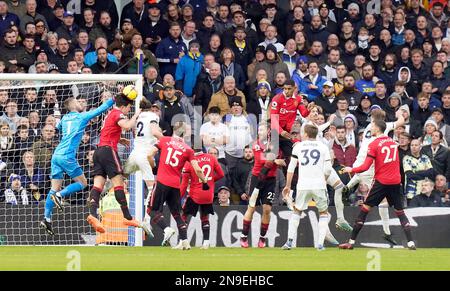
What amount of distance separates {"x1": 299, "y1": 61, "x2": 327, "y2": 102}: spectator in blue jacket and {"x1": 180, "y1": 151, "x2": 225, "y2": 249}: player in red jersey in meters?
5.34

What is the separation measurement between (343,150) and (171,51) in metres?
4.51

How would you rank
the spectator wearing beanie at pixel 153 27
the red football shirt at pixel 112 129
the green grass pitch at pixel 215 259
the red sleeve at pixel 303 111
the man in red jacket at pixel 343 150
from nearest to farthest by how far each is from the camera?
the green grass pitch at pixel 215 259, the red football shirt at pixel 112 129, the red sleeve at pixel 303 111, the man in red jacket at pixel 343 150, the spectator wearing beanie at pixel 153 27

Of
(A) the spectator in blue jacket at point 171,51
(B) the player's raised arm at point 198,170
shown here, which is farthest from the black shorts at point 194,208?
(A) the spectator in blue jacket at point 171,51

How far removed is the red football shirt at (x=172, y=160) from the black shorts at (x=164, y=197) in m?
0.08

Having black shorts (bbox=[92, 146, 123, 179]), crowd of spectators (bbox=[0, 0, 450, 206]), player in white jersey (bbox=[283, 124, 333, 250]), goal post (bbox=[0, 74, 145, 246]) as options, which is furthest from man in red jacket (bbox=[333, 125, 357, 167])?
black shorts (bbox=[92, 146, 123, 179])

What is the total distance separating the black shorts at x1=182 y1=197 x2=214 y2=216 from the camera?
2131 centimetres

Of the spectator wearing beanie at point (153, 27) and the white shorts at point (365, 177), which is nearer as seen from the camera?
the white shorts at point (365, 177)

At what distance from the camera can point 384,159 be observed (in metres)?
20.2

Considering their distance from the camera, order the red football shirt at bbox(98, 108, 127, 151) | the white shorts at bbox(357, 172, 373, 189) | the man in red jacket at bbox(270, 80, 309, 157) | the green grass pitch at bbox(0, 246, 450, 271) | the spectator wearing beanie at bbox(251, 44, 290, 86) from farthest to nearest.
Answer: the spectator wearing beanie at bbox(251, 44, 290, 86) < the white shorts at bbox(357, 172, 373, 189) < the man in red jacket at bbox(270, 80, 309, 157) < the red football shirt at bbox(98, 108, 127, 151) < the green grass pitch at bbox(0, 246, 450, 271)

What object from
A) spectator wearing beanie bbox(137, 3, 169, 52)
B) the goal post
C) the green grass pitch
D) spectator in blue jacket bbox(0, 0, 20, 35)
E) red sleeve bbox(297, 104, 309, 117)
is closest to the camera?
the green grass pitch

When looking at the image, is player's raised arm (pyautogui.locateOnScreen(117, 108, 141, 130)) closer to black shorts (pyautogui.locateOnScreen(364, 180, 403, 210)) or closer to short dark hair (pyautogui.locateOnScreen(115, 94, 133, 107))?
short dark hair (pyautogui.locateOnScreen(115, 94, 133, 107))

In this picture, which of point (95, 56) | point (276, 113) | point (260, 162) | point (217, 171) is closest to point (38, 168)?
point (217, 171)

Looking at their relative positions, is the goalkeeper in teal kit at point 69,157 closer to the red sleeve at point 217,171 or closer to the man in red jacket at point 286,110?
the red sleeve at point 217,171

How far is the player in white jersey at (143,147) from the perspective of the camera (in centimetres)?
2183
